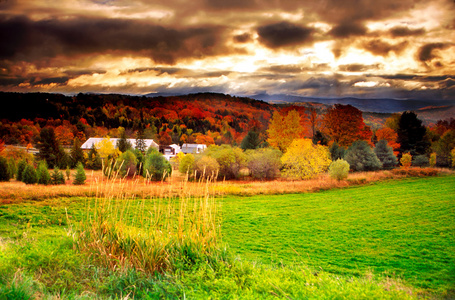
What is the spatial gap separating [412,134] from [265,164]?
994 cm

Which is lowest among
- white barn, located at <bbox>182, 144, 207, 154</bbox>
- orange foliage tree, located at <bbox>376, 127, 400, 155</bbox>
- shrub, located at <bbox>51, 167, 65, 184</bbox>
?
shrub, located at <bbox>51, 167, 65, 184</bbox>

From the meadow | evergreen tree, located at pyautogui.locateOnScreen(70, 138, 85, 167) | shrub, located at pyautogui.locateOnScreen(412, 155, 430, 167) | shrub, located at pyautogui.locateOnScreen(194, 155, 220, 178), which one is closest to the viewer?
the meadow

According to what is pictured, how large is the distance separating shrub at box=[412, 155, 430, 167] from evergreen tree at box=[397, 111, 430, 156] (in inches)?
9.8

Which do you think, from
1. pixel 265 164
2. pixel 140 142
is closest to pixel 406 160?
pixel 265 164

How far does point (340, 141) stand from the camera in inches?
917

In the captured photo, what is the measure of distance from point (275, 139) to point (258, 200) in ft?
34.2

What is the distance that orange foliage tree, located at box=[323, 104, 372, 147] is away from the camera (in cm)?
2212

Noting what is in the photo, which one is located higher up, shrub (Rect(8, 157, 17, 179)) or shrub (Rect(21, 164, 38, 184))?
shrub (Rect(8, 157, 17, 179))

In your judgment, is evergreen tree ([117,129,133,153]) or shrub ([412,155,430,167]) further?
evergreen tree ([117,129,133,153])

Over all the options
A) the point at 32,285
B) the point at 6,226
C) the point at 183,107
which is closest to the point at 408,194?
the point at 32,285

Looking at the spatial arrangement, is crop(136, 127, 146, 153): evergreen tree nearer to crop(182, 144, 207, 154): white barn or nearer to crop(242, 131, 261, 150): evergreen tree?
crop(182, 144, 207, 154): white barn

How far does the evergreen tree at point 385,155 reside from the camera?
17.6 metres

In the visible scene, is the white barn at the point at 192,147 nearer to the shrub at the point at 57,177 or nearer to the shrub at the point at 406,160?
the shrub at the point at 57,177

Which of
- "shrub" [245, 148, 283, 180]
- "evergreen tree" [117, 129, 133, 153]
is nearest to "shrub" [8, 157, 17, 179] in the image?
"evergreen tree" [117, 129, 133, 153]
